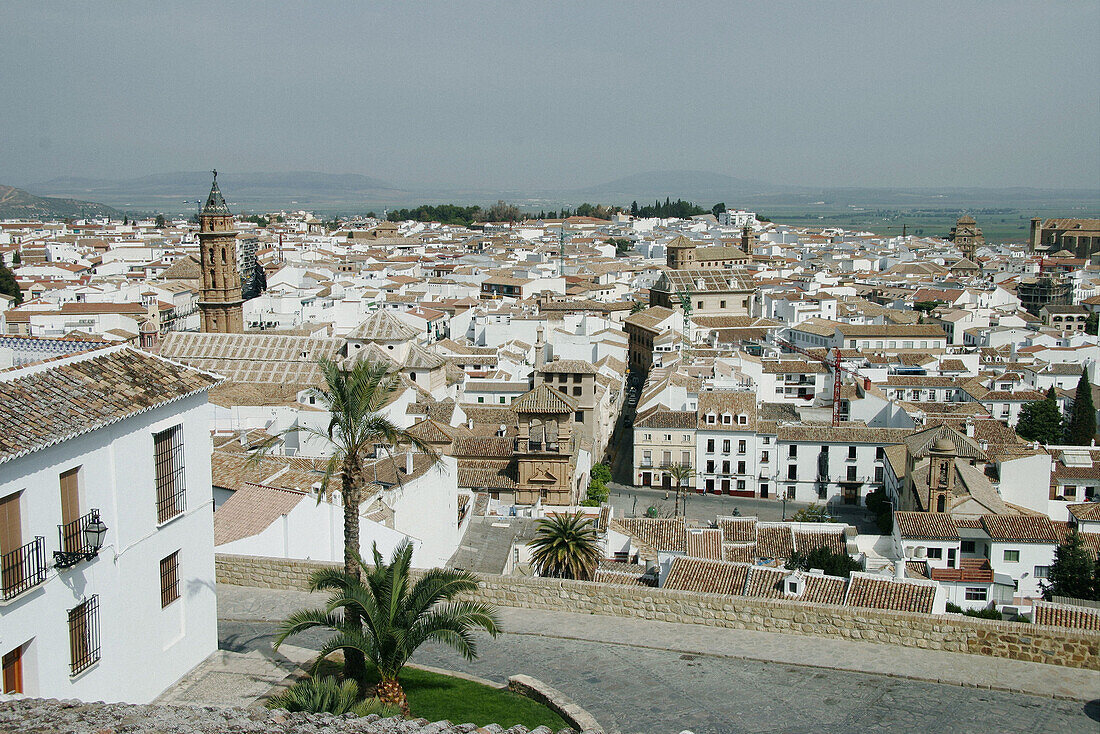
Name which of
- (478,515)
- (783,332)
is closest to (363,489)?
(478,515)

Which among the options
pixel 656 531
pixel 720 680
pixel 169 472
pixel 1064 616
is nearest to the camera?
pixel 169 472

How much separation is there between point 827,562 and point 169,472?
1412 centimetres

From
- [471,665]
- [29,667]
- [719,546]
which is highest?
[29,667]

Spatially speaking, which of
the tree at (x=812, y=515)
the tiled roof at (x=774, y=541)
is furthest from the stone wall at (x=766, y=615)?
the tree at (x=812, y=515)

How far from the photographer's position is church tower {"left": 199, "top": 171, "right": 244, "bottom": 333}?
33.6 meters

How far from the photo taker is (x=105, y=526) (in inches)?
316

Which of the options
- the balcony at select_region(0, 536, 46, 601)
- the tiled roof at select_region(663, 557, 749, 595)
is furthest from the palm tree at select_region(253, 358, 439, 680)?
the tiled roof at select_region(663, 557, 749, 595)

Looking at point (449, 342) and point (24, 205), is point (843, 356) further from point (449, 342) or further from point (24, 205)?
point (24, 205)

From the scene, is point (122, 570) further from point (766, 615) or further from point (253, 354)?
point (253, 354)

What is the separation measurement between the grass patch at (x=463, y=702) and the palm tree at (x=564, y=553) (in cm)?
549

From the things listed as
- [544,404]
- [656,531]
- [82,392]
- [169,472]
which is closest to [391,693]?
[169,472]

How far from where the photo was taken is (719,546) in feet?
67.7

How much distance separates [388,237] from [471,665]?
3902 inches

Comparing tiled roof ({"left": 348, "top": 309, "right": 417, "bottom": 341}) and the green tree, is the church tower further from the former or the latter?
the green tree
